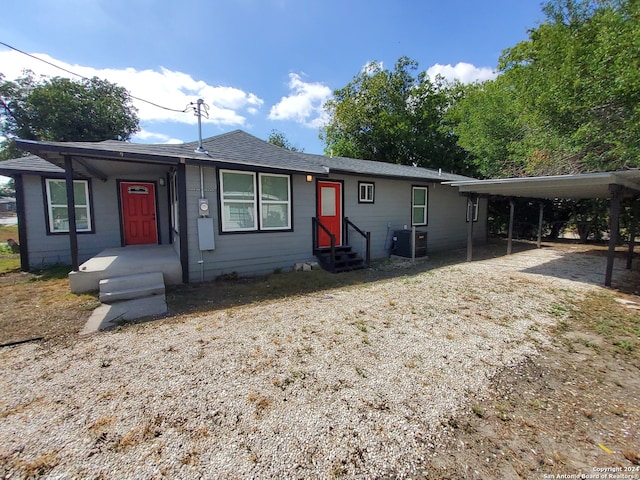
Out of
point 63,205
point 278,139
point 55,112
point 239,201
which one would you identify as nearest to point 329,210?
point 239,201

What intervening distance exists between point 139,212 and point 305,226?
4.99 meters

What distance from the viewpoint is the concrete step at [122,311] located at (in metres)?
3.99

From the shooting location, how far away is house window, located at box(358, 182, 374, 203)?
867 cm

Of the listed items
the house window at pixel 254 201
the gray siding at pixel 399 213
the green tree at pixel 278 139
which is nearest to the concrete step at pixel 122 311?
the house window at pixel 254 201

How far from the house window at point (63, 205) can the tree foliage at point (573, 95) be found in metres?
15.2

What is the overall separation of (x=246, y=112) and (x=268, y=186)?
16995 mm

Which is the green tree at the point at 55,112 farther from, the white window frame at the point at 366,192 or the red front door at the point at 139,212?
the white window frame at the point at 366,192

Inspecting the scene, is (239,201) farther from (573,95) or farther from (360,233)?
(573,95)

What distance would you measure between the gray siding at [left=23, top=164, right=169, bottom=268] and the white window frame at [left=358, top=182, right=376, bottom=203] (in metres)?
5.54

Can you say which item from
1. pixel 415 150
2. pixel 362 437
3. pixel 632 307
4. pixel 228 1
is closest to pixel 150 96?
pixel 228 1

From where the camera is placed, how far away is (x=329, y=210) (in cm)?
816

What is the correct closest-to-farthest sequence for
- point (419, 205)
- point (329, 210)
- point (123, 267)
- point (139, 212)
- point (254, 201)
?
point (123, 267), point (254, 201), point (329, 210), point (139, 212), point (419, 205)

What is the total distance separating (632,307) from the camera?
471 cm

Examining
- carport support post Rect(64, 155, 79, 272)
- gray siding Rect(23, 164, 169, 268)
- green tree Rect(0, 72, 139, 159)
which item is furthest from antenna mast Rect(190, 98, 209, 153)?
green tree Rect(0, 72, 139, 159)
